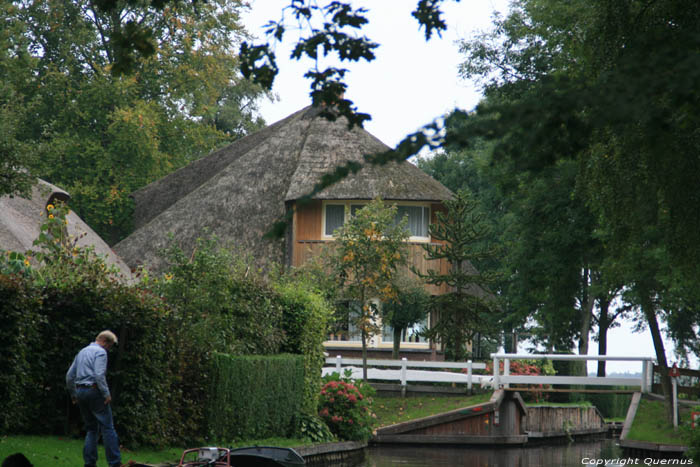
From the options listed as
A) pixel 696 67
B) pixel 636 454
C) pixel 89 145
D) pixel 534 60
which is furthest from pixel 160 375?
pixel 89 145

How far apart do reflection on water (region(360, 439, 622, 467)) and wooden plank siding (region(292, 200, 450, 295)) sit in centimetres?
913

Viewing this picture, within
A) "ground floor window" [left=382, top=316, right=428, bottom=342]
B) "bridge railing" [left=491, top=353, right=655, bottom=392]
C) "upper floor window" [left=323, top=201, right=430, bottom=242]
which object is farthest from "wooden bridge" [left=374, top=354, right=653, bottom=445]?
"upper floor window" [left=323, top=201, right=430, bottom=242]

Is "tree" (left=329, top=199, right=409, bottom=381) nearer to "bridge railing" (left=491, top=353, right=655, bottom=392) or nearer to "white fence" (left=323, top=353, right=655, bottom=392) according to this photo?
"white fence" (left=323, top=353, right=655, bottom=392)

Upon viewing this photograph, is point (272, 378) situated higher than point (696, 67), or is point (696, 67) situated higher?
point (696, 67)

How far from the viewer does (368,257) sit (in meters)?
27.5

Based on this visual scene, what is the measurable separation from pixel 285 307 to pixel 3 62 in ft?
35.9

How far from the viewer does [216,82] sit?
4325 centimetres

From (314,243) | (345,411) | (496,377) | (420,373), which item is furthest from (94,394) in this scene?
(314,243)

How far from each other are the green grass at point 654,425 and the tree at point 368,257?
307 inches

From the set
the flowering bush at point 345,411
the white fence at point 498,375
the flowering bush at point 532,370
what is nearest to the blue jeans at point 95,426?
the flowering bush at point 345,411

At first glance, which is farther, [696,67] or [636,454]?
[636,454]

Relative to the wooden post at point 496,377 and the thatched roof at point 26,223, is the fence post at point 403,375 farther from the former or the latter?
the thatched roof at point 26,223

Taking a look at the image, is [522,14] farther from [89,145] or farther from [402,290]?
[89,145]

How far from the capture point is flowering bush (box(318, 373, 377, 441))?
68.4ft
